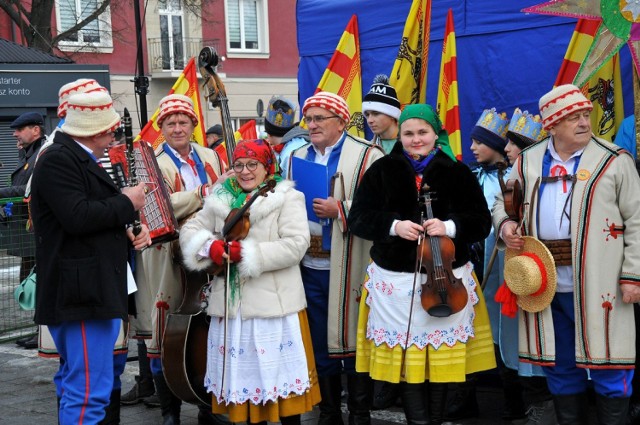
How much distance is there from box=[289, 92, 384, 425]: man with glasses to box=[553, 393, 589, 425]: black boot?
3.64 ft

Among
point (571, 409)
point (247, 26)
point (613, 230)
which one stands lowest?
point (571, 409)

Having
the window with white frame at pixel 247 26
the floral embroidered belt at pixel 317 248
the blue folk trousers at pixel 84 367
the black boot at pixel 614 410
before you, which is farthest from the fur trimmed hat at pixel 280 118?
the window with white frame at pixel 247 26

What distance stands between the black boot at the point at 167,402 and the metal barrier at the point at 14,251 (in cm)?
355

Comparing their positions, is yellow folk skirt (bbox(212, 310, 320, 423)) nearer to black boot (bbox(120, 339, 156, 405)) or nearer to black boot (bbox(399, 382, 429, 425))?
black boot (bbox(399, 382, 429, 425))

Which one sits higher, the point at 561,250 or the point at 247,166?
the point at 247,166

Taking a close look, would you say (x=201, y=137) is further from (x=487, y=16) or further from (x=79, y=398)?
(x=79, y=398)

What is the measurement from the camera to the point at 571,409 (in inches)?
189

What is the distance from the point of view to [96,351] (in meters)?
4.46

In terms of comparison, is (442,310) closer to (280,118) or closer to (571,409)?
(571,409)

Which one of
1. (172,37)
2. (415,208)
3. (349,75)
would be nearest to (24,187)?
(349,75)

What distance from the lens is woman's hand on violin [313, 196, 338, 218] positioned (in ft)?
17.3

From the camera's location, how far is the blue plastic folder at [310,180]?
5.32 m

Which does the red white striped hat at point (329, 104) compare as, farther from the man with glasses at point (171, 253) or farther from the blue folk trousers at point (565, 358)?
the blue folk trousers at point (565, 358)

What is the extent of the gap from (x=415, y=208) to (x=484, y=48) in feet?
7.05
